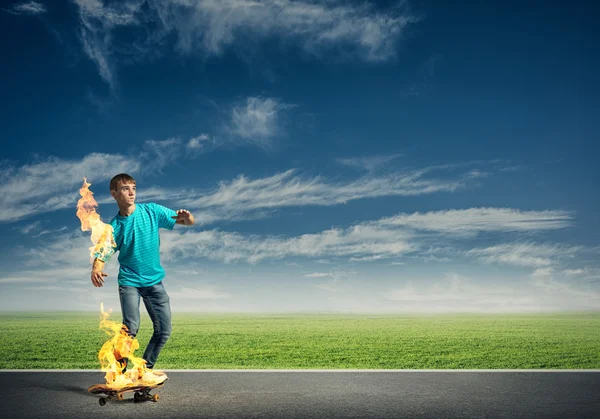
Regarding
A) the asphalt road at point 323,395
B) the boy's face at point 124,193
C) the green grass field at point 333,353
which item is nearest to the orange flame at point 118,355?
the asphalt road at point 323,395

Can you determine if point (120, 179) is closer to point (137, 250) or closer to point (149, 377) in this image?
point (137, 250)

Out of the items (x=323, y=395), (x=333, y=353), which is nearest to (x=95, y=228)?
(x=323, y=395)

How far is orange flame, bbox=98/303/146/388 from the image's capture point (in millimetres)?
5648

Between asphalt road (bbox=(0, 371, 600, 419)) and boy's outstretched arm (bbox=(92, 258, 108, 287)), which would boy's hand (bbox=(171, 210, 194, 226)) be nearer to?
boy's outstretched arm (bbox=(92, 258, 108, 287))

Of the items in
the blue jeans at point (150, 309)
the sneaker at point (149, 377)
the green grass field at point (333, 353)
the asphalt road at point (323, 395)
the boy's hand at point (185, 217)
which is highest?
the boy's hand at point (185, 217)

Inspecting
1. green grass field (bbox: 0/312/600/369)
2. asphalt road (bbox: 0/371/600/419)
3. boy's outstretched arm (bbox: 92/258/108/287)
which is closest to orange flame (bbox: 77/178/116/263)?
boy's outstretched arm (bbox: 92/258/108/287)

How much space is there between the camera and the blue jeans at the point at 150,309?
5.79 m

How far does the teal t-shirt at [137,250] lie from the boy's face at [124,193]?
0.53 feet

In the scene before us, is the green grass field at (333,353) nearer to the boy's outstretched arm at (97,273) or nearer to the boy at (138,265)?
the boy at (138,265)

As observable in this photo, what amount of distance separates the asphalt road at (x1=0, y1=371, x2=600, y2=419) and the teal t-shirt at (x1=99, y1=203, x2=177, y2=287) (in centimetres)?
126

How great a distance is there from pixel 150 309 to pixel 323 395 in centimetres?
207

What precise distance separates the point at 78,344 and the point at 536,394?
1328cm

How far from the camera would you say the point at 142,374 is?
18.9ft

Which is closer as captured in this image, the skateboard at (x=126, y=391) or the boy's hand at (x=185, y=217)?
the skateboard at (x=126, y=391)
